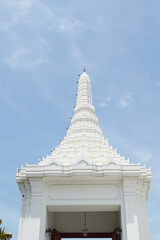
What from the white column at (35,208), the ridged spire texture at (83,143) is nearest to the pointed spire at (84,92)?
the ridged spire texture at (83,143)

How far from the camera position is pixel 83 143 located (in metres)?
20.6

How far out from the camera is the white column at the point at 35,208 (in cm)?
1575

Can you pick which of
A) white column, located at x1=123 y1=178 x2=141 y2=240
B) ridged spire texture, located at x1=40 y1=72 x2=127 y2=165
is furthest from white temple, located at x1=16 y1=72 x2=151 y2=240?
ridged spire texture, located at x1=40 y1=72 x2=127 y2=165

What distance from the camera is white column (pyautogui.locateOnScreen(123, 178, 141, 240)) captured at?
1549cm

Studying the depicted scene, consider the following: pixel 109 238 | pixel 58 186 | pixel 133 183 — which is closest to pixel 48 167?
pixel 58 186

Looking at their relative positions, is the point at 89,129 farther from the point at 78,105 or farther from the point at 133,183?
the point at 133,183

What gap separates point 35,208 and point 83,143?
5.74 metres

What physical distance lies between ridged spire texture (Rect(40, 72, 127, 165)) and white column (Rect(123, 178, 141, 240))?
158 centimetres

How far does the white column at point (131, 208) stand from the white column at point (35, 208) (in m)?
4.43

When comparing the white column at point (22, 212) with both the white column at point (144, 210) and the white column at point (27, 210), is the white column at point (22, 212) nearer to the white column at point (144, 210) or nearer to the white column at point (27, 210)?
the white column at point (27, 210)

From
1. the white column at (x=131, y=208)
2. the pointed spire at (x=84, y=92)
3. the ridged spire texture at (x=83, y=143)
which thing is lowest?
the white column at (x=131, y=208)

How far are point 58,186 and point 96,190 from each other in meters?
2.09

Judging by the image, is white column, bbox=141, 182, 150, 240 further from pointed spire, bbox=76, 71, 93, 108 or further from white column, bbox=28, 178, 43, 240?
pointed spire, bbox=76, 71, 93, 108

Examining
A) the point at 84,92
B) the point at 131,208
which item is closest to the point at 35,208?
the point at 131,208
